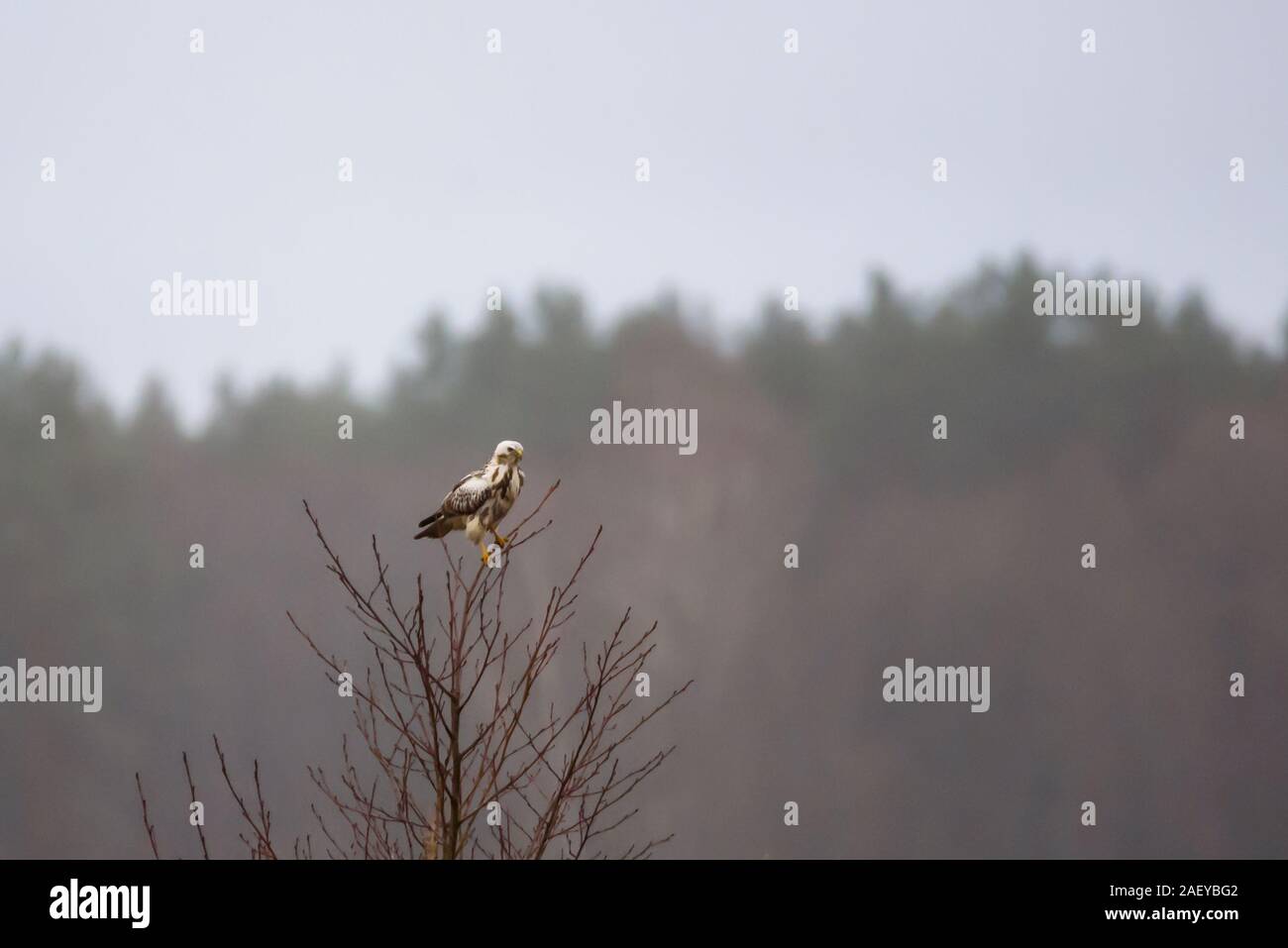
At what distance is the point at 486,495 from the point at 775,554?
870 centimetres

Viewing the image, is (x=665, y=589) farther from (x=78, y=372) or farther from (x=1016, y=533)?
(x=78, y=372)

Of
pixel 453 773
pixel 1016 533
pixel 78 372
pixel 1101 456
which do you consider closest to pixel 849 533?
pixel 1016 533

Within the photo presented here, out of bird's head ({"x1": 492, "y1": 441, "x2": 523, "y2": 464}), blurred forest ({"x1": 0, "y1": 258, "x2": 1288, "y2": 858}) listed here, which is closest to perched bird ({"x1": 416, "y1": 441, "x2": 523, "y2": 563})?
bird's head ({"x1": 492, "y1": 441, "x2": 523, "y2": 464})

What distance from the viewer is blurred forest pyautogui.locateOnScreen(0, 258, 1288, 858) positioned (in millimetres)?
11477

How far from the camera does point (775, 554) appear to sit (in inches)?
478

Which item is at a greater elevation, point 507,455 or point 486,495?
point 507,455

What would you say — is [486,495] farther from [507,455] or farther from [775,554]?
[775,554]

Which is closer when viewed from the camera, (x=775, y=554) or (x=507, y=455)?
(x=507, y=455)

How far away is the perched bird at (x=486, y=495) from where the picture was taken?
364cm

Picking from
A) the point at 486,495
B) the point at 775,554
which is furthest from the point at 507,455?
the point at 775,554

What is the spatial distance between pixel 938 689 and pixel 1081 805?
163 cm

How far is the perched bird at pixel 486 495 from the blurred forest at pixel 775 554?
8054mm

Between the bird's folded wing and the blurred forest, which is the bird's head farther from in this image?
the blurred forest
